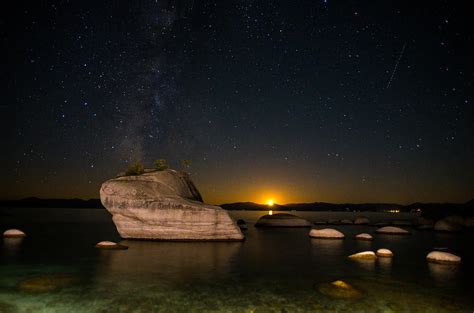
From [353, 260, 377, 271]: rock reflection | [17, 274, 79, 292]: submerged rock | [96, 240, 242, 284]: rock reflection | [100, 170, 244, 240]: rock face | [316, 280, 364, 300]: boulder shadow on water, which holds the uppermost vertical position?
[100, 170, 244, 240]: rock face

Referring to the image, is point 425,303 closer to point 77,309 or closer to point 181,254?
point 77,309

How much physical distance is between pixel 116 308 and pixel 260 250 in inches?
647

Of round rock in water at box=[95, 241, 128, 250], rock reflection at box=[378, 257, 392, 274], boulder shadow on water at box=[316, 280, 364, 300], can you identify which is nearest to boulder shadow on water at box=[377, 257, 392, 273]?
rock reflection at box=[378, 257, 392, 274]

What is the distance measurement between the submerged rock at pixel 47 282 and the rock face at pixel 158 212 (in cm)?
1279

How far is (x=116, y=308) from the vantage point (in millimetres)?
10844

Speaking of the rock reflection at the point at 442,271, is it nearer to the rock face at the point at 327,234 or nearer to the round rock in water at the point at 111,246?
the rock face at the point at 327,234

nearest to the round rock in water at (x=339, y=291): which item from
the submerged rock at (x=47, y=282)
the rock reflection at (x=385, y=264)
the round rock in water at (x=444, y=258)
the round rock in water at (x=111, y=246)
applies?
the rock reflection at (x=385, y=264)

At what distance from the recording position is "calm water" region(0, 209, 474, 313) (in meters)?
11.4

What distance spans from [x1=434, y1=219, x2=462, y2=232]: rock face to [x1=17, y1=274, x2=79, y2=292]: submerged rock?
171ft

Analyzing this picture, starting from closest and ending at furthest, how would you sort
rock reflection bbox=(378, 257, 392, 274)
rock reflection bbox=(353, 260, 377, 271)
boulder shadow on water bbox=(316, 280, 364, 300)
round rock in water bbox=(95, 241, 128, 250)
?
boulder shadow on water bbox=(316, 280, 364, 300), rock reflection bbox=(378, 257, 392, 274), rock reflection bbox=(353, 260, 377, 271), round rock in water bbox=(95, 241, 128, 250)

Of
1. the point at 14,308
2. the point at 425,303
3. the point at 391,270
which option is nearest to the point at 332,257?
the point at 391,270

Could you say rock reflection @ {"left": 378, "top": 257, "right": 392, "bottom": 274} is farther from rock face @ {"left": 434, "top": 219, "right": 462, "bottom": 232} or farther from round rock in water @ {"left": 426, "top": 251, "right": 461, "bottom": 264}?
rock face @ {"left": 434, "top": 219, "right": 462, "bottom": 232}

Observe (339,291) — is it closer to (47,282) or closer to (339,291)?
(339,291)

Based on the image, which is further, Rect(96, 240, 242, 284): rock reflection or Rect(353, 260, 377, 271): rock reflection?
Rect(353, 260, 377, 271): rock reflection
